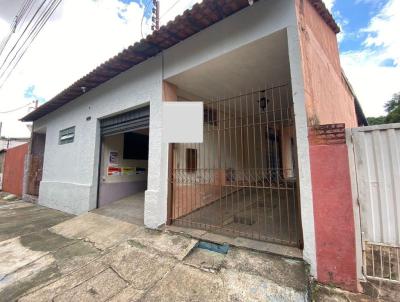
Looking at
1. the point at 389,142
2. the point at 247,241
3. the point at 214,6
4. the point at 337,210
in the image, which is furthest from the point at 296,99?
the point at 247,241

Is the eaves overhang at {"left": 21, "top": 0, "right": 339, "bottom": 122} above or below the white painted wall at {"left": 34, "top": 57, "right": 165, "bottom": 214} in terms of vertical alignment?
above

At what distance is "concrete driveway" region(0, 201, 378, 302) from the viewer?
97.9 inches

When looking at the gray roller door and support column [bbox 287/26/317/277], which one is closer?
support column [bbox 287/26/317/277]

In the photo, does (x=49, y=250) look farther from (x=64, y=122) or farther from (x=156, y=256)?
(x=64, y=122)

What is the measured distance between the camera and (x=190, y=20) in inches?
145

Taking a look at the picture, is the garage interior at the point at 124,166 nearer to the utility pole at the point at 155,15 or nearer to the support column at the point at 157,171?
the support column at the point at 157,171

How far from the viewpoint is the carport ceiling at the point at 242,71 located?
3588 mm

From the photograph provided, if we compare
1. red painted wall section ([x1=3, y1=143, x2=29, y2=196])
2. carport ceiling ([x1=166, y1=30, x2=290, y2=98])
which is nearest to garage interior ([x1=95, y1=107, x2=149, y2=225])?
carport ceiling ([x1=166, y1=30, x2=290, y2=98])

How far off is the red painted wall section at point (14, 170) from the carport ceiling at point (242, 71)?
37.8ft

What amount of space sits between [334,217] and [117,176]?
6487 millimetres

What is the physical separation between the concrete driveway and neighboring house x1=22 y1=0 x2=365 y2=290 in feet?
1.73

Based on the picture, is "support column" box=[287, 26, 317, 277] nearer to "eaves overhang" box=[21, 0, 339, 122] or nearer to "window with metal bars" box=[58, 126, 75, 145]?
"eaves overhang" box=[21, 0, 339, 122]

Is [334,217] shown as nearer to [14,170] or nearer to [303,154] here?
[303,154]

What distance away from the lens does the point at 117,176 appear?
23.1 ft
